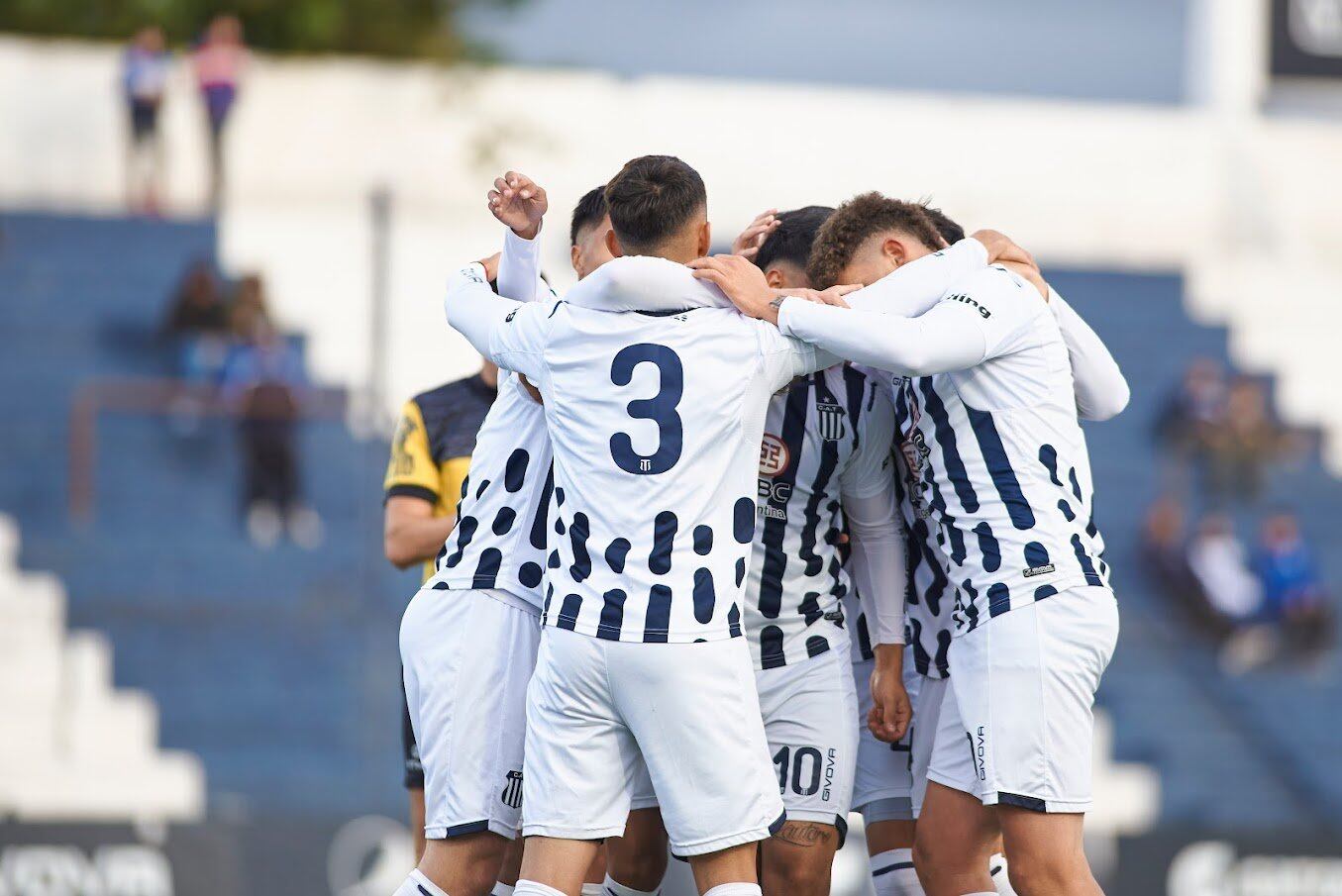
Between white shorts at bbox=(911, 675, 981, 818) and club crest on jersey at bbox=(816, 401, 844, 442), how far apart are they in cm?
67

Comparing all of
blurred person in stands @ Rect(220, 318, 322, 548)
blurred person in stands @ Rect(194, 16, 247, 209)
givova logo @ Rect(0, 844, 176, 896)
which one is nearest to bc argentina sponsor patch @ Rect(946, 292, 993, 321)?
givova logo @ Rect(0, 844, 176, 896)

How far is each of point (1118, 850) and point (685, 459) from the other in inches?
236

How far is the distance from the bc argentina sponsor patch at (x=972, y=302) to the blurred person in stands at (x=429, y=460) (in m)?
1.83

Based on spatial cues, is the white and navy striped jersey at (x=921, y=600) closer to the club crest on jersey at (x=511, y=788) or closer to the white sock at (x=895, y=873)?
the white sock at (x=895, y=873)

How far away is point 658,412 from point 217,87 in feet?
46.6

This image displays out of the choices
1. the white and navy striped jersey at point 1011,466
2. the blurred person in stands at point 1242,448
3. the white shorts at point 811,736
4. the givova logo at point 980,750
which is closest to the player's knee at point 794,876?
the white shorts at point 811,736

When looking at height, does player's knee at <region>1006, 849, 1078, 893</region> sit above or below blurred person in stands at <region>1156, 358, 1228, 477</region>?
below

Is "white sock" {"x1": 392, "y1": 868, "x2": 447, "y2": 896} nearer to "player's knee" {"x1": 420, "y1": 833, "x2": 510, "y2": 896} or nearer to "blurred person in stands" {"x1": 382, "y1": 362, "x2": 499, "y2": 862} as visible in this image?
"player's knee" {"x1": 420, "y1": 833, "x2": 510, "y2": 896}

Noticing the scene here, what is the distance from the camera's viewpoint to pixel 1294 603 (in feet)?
48.0

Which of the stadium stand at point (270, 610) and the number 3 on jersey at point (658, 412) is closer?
the number 3 on jersey at point (658, 412)

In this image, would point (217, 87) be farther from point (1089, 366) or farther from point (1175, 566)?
point (1089, 366)

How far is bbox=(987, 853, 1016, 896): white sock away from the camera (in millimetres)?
5145

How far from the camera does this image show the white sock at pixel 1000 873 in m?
5.14

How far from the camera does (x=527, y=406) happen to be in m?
4.74
